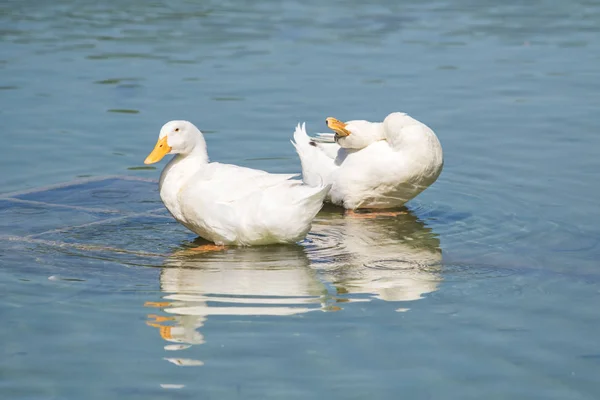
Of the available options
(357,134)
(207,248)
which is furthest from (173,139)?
(357,134)

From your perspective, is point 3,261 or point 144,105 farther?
point 144,105

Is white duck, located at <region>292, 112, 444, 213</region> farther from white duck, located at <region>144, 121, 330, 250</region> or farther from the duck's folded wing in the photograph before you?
white duck, located at <region>144, 121, 330, 250</region>

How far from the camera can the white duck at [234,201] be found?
792 cm

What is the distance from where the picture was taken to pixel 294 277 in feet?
24.1

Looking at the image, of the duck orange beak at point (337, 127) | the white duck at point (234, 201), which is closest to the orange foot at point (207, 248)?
the white duck at point (234, 201)

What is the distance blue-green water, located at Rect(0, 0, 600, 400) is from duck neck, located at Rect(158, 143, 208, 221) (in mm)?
341

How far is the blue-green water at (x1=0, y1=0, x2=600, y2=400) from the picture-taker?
5.84m

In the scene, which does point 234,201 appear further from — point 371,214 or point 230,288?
point 371,214

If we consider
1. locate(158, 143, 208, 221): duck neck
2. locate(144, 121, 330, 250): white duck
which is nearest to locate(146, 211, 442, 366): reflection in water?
locate(144, 121, 330, 250): white duck

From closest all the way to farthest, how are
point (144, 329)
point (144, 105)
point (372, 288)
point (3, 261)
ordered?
1. point (144, 329)
2. point (372, 288)
3. point (3, 261)
4. point (144, 105)

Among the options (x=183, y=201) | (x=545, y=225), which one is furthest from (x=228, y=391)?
(x=545, y=225)

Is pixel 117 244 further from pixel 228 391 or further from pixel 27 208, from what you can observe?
→ pixel 228 391

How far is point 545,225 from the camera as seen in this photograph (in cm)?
862

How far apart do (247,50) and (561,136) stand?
557cm
